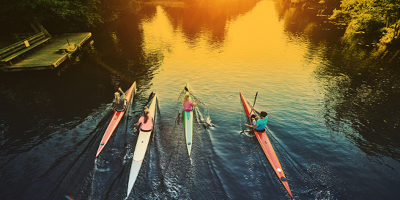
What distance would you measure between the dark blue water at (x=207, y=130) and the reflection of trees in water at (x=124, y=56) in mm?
301

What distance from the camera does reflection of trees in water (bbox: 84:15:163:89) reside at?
1944cm

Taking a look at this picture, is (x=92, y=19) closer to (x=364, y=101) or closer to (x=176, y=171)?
(x=176, y=171)

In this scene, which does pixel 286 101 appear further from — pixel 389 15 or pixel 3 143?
pixel 389 15

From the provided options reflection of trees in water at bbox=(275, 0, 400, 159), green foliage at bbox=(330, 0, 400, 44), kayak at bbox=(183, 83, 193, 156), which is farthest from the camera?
green foliage at bbox=(330, 0, 400, 44)

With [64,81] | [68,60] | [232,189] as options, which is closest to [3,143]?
[64,81]

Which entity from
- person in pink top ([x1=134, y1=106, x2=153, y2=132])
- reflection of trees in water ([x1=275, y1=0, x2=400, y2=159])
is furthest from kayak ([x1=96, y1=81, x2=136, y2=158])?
reflection of trees in water ([x1=275, y1=0, x2=400, y2=159])

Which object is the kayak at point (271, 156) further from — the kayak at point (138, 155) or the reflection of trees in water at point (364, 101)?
the kayak at point (138, 155)

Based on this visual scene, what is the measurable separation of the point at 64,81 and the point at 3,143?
883 cm

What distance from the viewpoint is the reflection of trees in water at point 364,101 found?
1108 centimetres

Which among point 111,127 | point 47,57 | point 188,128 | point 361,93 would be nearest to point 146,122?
point 111,127

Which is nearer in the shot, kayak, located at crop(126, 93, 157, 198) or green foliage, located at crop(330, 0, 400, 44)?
kayak, located at crop(126, 93, 157, 198)

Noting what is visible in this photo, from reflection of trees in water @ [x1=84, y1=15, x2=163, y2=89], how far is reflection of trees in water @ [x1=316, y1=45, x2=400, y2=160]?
16788mm

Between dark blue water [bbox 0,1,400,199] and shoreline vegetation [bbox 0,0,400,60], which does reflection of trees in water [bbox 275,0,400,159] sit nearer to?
dark blue water [bbox 0,1,400,199]

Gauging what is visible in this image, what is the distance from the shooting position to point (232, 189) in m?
7.66
